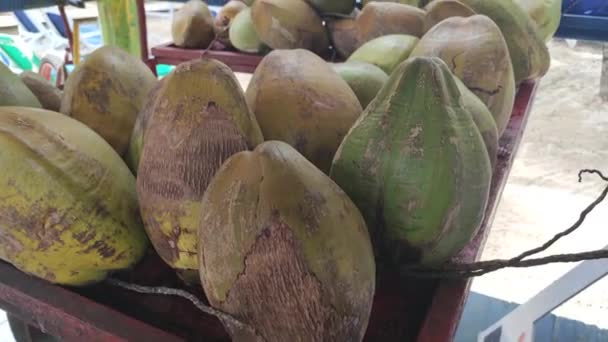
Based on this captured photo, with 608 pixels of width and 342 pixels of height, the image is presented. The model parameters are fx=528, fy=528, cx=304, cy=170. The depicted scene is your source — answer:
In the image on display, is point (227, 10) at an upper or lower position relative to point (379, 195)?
lower

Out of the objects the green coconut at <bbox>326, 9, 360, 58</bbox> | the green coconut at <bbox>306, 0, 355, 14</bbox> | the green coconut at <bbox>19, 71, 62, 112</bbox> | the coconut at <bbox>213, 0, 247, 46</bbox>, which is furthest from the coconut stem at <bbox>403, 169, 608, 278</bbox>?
the coconut at <bbox>213, 0, 247, 46</bbox>

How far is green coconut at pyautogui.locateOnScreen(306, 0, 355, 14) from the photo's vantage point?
984mm

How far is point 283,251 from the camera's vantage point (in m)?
0.30

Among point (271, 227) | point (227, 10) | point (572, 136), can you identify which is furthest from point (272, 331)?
point (572, 136)

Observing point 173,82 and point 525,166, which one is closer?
point 173,82

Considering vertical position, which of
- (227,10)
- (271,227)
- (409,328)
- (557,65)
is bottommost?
(557,65)

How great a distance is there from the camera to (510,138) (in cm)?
66

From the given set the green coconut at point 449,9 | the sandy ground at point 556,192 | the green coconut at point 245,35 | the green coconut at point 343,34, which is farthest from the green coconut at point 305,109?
the sandy ground at point 556,192

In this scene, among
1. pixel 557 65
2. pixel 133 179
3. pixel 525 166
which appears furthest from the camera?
pixel 557 65

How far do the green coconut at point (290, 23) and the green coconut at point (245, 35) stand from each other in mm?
131

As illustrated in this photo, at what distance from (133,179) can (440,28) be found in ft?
1.10

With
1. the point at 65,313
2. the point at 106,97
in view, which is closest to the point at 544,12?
the point at 106,97

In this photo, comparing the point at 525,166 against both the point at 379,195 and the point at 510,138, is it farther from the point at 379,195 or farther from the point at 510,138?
the point at 379,195

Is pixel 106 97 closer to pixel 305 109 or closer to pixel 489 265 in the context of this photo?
pixel 305 109
